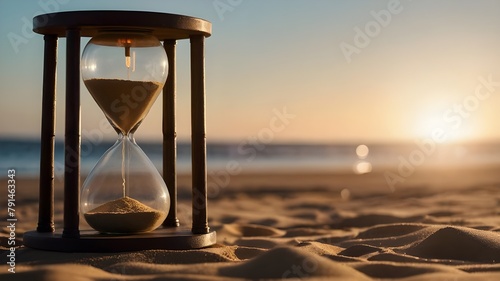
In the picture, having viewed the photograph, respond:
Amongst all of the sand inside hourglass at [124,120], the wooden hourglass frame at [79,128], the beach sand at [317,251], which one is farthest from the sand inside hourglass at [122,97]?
the beach sand at [317,251]

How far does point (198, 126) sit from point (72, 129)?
0.69 m

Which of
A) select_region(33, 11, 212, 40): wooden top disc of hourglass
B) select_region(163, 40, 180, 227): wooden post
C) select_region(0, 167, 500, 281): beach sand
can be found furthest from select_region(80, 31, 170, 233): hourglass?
select_region(163, 40, 180, 227): wooden post

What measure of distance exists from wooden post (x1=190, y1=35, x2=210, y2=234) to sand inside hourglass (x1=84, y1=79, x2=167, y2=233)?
0.72 ft

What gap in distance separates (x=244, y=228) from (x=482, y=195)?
5.41 meters

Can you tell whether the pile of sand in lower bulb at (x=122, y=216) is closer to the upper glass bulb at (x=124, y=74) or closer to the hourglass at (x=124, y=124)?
the hourglass at (x=124, y=124)

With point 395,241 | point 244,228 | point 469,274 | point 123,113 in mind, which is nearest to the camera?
point 469,274

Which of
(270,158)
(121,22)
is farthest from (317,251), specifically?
(270,158)

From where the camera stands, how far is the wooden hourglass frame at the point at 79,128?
4.02 m

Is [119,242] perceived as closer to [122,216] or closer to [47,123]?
[122,216]

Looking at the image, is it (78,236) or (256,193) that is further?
(256,193)

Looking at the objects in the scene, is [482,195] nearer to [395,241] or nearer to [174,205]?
[395,241]

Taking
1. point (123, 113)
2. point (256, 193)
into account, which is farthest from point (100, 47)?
point (256, 193)

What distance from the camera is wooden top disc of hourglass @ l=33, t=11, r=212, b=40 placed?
3.99 m

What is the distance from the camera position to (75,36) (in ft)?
13.3
